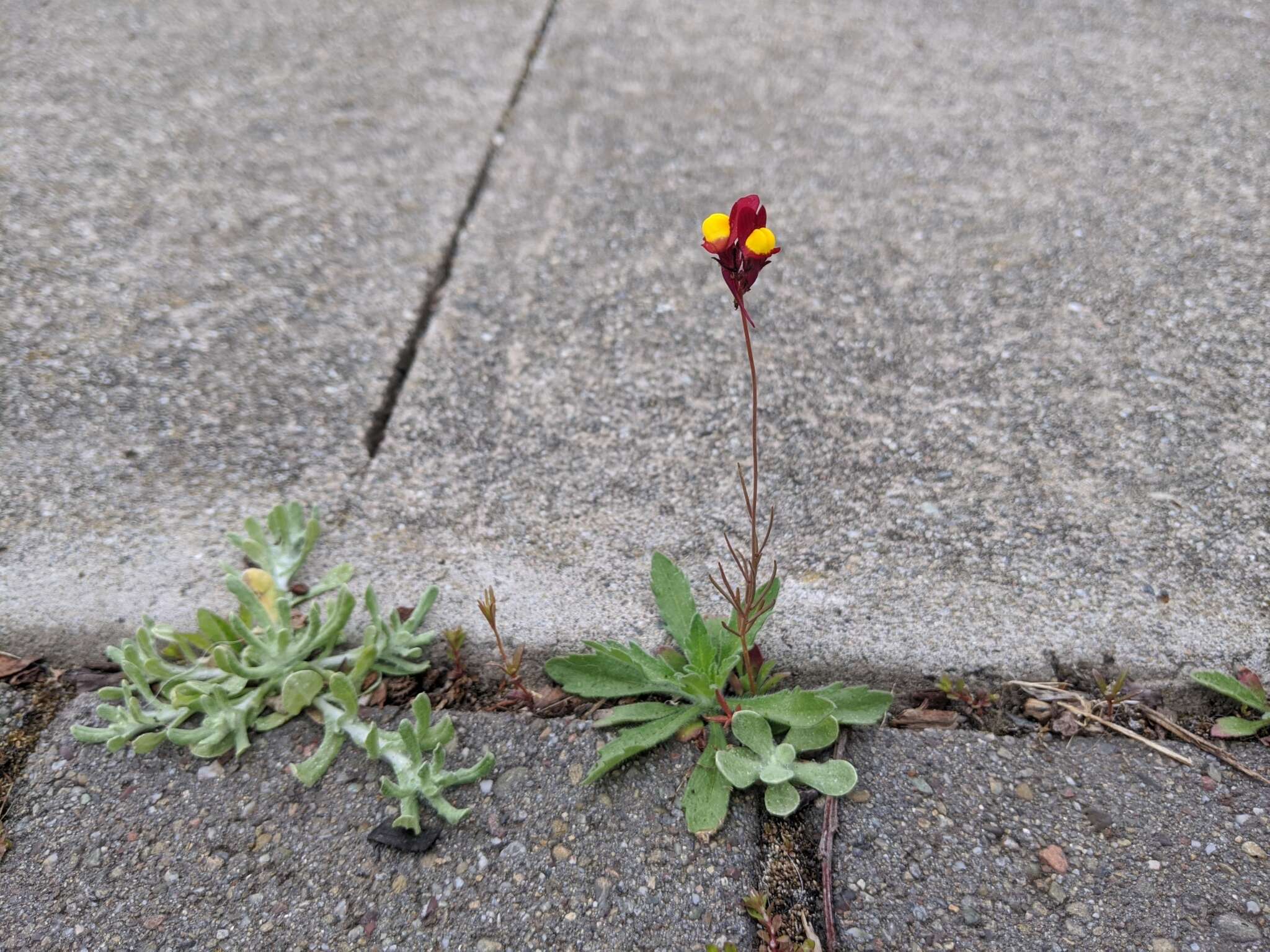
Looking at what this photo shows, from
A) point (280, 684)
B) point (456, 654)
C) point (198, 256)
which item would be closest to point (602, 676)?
point (456, 654)

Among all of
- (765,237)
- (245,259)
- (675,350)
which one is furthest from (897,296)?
(245,259)

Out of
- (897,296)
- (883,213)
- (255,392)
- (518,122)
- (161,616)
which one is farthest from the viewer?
(518,122)

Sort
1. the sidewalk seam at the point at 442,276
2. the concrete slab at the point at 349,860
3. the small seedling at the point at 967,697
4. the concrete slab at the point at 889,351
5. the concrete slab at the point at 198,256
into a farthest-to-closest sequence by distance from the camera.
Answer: the sidewalk seam at the point at 442,276 < the concrete slab at the point at 198,256 < the concrete slab at the point at 889,351 < the small seedling at the point at 967,697 < the concrete slab at the point at 349,860

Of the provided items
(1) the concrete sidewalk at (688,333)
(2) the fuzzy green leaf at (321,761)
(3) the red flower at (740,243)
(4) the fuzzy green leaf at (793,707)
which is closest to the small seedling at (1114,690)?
(1) the concrete sidewalk at (688,333)

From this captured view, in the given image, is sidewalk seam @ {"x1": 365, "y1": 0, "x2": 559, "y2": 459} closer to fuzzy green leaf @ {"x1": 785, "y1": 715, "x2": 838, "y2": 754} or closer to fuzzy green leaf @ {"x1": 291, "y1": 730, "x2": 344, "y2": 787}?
fuzzy green leaf @ {"x1": 291, "y1": 730, "x2": 344, "y2": 787}

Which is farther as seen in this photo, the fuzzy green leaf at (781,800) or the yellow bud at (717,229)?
the fuzzy green leaf at (781,800)

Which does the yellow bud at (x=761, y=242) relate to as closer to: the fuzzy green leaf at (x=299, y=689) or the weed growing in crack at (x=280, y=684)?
the weed growing in crack at (x=280, y=684)

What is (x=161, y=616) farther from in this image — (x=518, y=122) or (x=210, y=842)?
(x=518, y=122)
